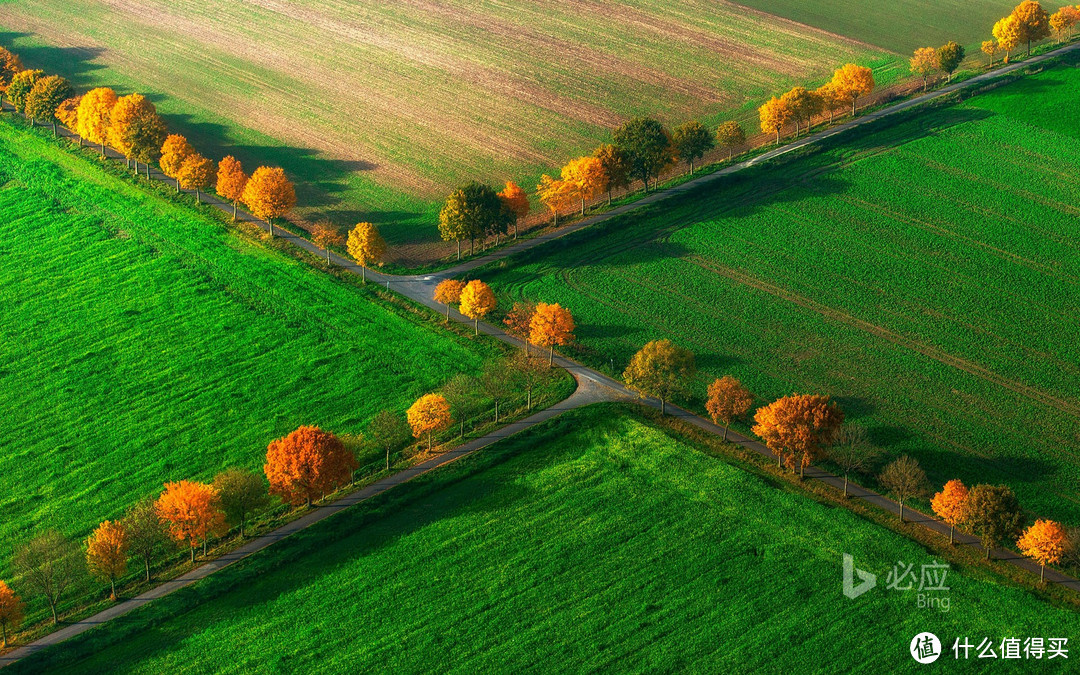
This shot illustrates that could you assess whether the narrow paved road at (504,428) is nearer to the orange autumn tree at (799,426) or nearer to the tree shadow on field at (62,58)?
the orange autumn tree at (799,426)

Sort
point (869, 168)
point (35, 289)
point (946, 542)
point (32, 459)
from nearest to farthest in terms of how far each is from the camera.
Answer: point (946, 542), point (32, 459), point (35, 289), point (869, 168)

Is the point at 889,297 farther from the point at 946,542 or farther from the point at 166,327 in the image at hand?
the point at 166,327

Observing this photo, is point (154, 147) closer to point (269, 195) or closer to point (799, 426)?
point (269, 195)

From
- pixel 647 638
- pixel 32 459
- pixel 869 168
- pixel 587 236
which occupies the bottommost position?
pixel 32 459

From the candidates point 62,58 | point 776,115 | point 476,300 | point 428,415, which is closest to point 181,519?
point 428,415

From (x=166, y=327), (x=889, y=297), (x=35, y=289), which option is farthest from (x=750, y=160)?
(x=35, y=289)

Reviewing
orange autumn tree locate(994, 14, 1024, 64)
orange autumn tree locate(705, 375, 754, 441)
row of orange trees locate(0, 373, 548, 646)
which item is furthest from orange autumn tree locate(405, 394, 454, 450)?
orange autumn tree locate(994, 14, 1024, 64)
